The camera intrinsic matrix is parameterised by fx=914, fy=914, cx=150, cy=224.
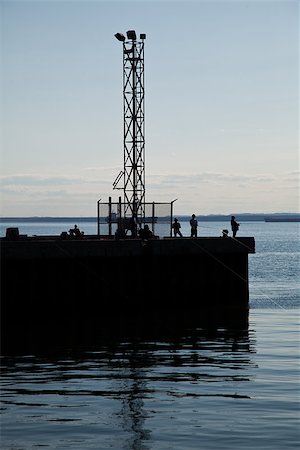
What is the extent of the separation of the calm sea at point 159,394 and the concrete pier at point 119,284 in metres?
5.66

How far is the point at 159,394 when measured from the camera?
22734 mm

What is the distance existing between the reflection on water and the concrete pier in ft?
19.1

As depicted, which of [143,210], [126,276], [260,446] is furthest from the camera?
[143,210]

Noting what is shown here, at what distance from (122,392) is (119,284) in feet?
59.6

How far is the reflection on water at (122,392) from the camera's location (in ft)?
62.1

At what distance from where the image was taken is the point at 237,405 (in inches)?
837

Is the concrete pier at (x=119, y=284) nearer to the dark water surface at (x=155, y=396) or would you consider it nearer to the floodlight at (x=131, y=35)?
the dark water surface at (x=155, y=396)

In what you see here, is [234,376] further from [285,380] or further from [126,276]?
[126,276]

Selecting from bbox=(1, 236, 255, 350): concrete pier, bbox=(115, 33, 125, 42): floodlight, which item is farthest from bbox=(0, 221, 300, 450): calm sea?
bbox=(115, 33, 125, 42): floodlight

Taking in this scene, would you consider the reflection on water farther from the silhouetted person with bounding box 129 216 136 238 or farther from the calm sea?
the silhouetted person with bounding box 129 216 136 238

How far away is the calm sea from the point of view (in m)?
18.7

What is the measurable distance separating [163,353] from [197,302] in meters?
13.1

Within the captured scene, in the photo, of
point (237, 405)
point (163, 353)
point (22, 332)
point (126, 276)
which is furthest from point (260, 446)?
point (126, 276)

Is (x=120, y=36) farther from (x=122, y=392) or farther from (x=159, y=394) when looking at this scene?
(x=159, y=394)
